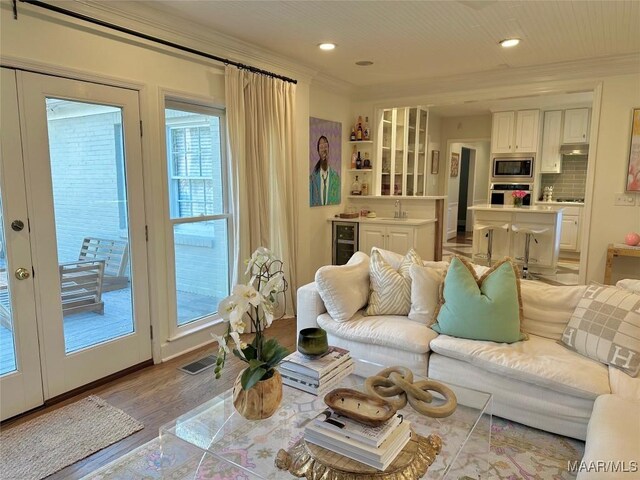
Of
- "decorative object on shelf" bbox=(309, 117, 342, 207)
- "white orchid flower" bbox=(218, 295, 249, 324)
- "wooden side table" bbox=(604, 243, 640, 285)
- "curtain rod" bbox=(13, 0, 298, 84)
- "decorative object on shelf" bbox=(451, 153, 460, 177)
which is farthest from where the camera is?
"decorative object on shelf" bbox=(451, 153, 460, 177)

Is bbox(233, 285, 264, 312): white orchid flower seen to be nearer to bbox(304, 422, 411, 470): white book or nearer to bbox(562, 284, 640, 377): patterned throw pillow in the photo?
bbox(304, 422, 411, 470): white book

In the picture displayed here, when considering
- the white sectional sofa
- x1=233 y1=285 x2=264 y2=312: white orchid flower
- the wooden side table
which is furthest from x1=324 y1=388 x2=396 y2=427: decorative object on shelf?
the wooden side table

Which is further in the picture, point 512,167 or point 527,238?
point 512,167

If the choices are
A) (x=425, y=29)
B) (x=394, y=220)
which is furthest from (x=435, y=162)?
(x=425, y=29)

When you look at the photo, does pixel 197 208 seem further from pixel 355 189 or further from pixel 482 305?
pixel 355 189

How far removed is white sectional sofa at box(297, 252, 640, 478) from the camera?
212cm

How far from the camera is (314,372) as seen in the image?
2031 mm

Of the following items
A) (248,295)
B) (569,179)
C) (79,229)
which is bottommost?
(248,295)

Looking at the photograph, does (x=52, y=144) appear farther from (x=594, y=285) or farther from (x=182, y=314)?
(x=594, y=285)

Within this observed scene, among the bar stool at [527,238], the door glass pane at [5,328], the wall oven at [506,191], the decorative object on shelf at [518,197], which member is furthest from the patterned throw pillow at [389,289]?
the wall oven at [506,191]

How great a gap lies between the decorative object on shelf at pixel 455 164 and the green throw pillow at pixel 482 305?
22.3 feet

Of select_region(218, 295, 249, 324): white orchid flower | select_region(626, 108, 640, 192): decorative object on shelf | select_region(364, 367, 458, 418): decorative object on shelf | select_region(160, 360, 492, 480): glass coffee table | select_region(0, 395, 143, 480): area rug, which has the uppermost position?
select_region(626, 108, 640, 192): decorative object on shelf

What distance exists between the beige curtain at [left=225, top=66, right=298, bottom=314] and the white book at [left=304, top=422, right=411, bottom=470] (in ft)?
7.99

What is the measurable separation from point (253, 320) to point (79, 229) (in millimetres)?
1776
